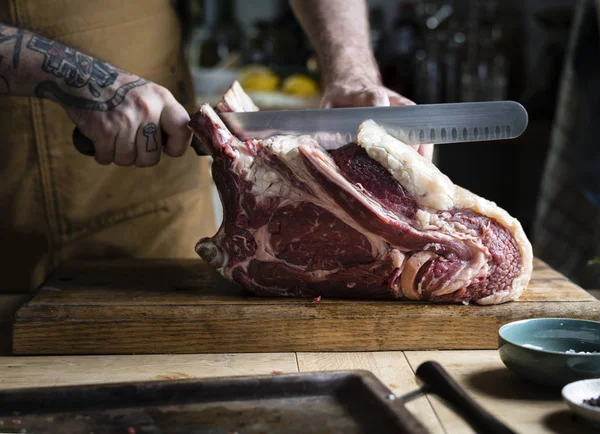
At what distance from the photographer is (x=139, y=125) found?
212 centimetres

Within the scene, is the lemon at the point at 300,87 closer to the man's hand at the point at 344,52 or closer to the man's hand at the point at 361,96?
the man's hand at the point at 344,52

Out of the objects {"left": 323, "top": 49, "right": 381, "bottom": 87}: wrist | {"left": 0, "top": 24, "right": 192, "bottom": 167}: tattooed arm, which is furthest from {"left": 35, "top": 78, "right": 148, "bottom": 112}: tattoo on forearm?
{"left": 323, "top": 49, "right": 381, "bottom": 87}: wrist

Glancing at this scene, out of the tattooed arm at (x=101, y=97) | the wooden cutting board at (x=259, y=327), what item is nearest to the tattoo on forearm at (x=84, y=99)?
the tattooed arm at (x=101, y=97)

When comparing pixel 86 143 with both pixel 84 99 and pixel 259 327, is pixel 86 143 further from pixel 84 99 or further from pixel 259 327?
pixel 259 327

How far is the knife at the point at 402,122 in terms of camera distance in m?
2.05

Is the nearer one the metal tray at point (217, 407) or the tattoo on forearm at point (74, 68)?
the metal tray at point (217, 407)

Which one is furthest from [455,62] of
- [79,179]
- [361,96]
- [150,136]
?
[150,136]

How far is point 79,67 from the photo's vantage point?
2.15 meters

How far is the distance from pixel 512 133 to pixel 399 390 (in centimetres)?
78

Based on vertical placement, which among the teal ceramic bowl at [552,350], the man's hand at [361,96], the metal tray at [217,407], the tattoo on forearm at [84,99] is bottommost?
the teal ceramic bowl at [552,350]

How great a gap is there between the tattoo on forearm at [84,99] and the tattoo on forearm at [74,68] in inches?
1.0

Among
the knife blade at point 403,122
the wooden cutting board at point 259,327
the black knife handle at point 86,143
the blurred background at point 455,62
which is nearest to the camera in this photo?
the wooden cutting board at point 259,327

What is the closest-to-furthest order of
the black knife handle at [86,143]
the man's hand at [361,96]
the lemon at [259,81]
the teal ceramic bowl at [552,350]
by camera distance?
the teal ceramic bowl at [552,350] → the black knife handle at [86,143] → the man's hand at [361,96] → the lemon at [259,81]

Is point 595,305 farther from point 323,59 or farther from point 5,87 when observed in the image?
point 5,87
